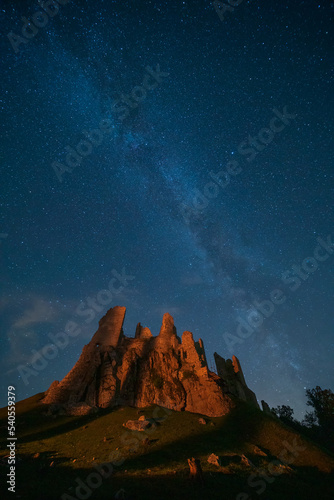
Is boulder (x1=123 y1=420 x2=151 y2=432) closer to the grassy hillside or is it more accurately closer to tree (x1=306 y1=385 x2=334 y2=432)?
the grassy hillside

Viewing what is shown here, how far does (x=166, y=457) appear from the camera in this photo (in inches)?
715

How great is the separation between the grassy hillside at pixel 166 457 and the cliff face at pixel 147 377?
4331 millimetres

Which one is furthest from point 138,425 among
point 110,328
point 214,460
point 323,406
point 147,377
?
point 323,406

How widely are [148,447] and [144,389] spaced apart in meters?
21.0

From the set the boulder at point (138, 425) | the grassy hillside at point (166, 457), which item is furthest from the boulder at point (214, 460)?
the boulder at point (138, 425)

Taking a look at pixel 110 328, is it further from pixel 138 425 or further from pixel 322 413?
pixel 322 413

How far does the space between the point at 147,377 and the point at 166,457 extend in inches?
1000

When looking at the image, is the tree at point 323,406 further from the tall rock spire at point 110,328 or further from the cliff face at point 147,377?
the tall rock spire at point 110,328

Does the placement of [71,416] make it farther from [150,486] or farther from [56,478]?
[150,486]

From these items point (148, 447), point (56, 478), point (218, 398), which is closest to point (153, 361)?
point (218, 398)

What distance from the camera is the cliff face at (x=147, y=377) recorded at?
1430 inches

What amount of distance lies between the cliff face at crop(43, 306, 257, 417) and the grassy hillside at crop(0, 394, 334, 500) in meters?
4.33

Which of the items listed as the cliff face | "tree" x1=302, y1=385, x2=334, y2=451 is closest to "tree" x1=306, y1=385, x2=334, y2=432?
"tree" x1=302, y1=385, x2=334, y2=451

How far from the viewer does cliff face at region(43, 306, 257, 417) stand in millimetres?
36312
